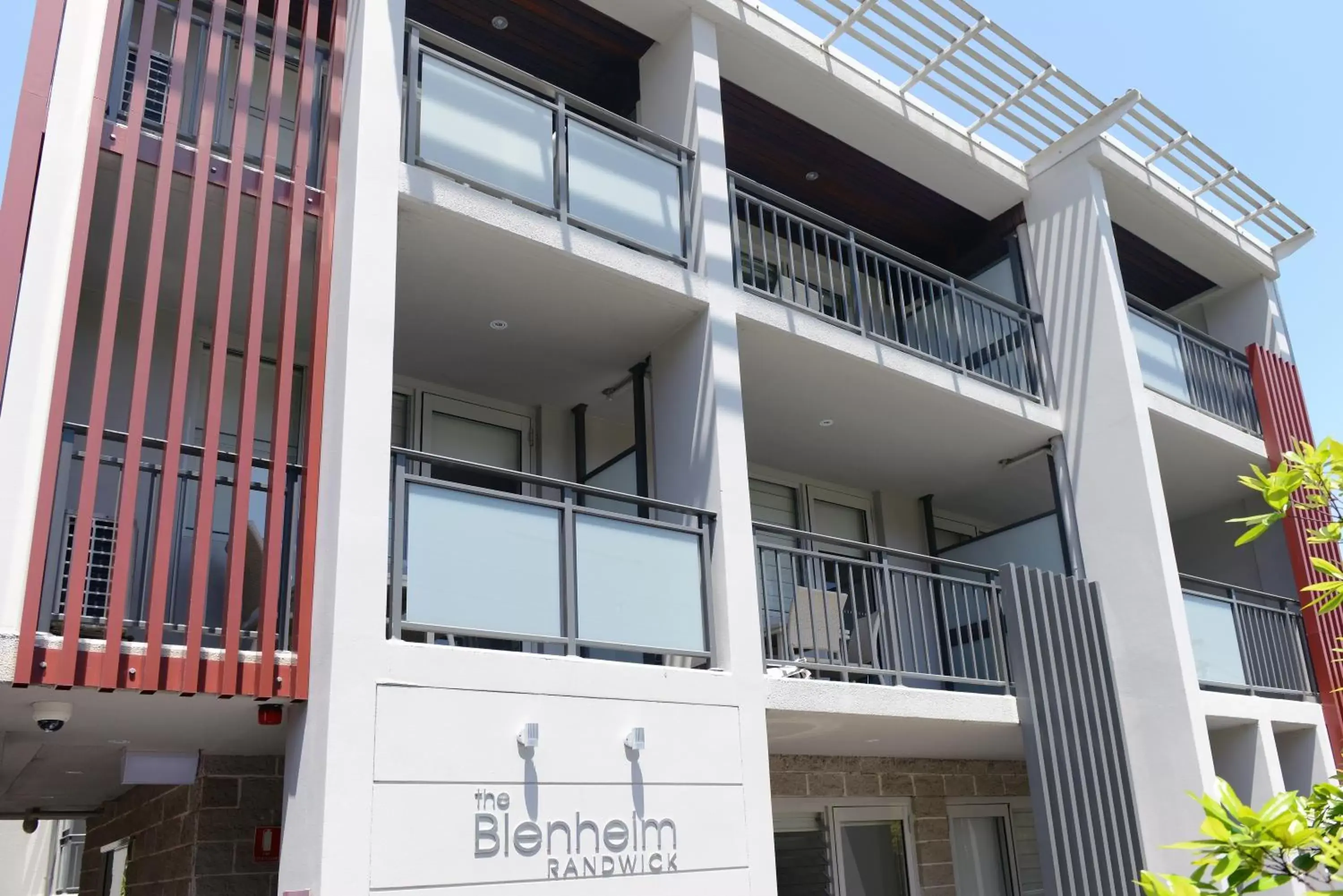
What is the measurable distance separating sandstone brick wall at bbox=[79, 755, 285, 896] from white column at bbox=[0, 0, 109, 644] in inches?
99.9

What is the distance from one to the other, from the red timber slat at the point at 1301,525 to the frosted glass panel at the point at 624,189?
22.7 feet

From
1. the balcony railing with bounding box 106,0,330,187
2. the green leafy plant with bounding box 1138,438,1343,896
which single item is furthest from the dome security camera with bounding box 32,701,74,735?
the green leafy plant with bounding box 1138,438,1343,896

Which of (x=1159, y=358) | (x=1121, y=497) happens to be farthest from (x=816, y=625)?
(x=1159, y=358)

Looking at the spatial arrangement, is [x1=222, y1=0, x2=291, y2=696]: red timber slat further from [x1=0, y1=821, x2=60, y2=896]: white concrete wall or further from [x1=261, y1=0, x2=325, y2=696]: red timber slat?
[x1=0, y1=821, x2=60, y2=896]: white concrete wall

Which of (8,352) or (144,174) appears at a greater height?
(144,174)

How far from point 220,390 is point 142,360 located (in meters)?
0.43

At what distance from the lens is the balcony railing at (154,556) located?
5.40 metres

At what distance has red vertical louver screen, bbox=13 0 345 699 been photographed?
5.39 metres

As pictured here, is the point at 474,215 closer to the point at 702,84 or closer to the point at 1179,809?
the point at 702,84

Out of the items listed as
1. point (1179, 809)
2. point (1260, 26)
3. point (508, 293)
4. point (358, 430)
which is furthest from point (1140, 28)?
point (358, 430)

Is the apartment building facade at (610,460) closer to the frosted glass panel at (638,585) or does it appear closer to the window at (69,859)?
the frosted glass panel at (638,585)

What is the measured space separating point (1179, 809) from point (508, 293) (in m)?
6.97

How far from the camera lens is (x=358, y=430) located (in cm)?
609

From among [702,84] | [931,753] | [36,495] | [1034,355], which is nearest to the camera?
[36,495]
